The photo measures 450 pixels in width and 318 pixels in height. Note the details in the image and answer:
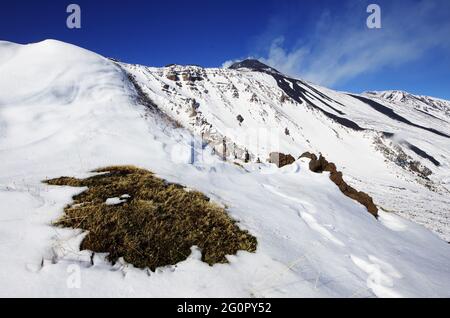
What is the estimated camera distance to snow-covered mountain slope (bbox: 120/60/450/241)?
47241mm

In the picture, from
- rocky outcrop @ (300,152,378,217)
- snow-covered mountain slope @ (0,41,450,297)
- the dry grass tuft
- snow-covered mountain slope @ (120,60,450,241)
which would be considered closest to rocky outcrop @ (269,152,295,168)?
rocky outcrop @ (300,152,378,217)

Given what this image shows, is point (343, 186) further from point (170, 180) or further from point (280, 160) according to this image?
point (170, 180)

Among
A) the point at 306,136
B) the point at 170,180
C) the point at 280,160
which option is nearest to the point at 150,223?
the point at 170,180

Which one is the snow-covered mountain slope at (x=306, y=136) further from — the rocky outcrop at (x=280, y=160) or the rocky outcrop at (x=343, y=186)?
the rocky outcrop at (x=343, y=186)

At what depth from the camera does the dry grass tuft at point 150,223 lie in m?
5.60

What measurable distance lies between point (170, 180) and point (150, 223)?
2.94 m

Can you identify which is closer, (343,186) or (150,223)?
(150,223)

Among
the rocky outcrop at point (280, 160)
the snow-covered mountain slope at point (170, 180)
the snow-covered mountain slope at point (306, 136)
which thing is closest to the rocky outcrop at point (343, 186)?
the snow-covered mountain slope at point (170, 180)

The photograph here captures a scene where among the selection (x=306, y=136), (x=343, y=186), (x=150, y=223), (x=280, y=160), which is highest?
(x=306, y=136)

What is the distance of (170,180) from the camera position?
9180 millimetres

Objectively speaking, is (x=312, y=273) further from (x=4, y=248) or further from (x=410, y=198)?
(x=410, y=198)

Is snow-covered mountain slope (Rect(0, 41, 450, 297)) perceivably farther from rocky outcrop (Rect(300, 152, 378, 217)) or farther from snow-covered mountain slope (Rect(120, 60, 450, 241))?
snow-covered mountain slope (Rect(120, 60, 450, 241))

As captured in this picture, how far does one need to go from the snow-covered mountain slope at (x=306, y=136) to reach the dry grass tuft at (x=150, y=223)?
1303 inches

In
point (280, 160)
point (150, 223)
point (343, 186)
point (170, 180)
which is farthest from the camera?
point (280, 160)
